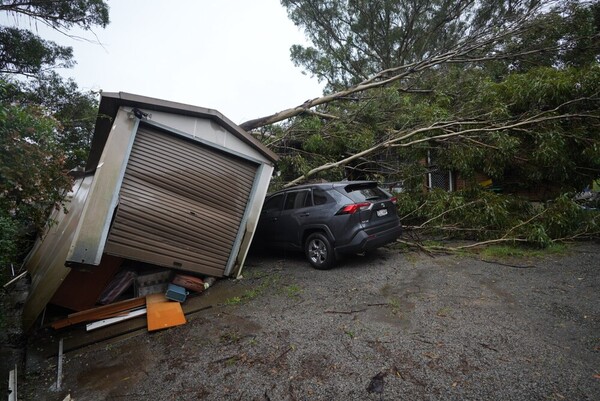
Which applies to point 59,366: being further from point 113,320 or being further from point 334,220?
point 334,220

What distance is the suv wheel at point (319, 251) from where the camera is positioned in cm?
562

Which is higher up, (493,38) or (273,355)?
(493,38)

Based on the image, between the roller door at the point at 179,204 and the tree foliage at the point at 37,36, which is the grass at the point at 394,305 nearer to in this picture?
the roller door at the point at 179,204

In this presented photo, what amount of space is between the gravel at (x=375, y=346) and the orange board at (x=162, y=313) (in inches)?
5.1

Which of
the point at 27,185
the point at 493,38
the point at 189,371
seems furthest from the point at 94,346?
the point at 493,38

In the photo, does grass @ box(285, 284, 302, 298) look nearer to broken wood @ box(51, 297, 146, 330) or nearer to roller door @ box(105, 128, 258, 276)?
roller door @ box(105, 128, 258, 276)

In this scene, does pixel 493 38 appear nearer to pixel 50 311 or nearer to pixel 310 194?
pixel 310 194

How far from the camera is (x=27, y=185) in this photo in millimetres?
3020

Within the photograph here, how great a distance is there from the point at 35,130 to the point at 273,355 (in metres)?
3.54

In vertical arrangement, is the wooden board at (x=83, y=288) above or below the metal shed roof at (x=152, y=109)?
below

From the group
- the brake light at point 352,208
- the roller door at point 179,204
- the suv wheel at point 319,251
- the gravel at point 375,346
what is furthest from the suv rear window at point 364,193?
the roller door at point 179,204

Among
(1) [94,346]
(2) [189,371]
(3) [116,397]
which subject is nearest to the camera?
(3) [116,397]

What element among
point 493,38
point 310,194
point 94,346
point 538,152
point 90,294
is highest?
point 493,38

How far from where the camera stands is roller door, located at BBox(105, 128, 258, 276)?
4.56 meters
